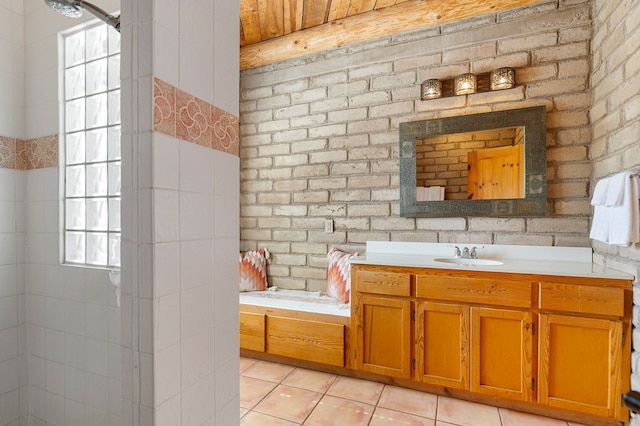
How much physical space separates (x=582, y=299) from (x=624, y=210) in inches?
21.6

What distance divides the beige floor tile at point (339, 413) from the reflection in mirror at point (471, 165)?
1661mm

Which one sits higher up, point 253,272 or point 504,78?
point 504,78

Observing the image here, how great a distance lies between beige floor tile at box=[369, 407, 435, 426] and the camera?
1.91m

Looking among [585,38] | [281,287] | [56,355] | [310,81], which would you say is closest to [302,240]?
[281,287]

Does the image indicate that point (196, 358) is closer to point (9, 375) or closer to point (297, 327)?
point (9, 375)

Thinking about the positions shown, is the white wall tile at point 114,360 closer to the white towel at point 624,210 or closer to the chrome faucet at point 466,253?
the chrome faucet at point 466,253

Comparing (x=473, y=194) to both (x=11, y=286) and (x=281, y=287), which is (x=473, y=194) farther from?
(x=11, y=286)

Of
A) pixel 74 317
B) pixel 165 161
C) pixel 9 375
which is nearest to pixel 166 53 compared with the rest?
pixel 165 161

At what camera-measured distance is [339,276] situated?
2795 mm

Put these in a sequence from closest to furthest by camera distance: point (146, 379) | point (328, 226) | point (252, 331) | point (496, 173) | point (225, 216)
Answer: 1. point (146, 379)
2. point (225, 216)
3. point (496, 173)
4. point (252, 331)
5. point (328, 226)

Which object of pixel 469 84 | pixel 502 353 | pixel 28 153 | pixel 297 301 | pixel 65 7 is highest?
pixel 469 84

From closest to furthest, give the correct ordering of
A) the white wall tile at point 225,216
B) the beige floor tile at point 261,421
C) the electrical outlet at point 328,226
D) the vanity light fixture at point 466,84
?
the white wall tile at point 225,216, the beige floor tile at point 261,421, the vanity light fixture at point 466,84, the electrical outlet at point 328,226

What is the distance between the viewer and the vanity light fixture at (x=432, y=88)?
2.62 meters

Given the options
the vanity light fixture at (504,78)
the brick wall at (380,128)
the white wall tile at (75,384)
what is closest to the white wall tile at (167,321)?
the white wall tile at (75,384)
